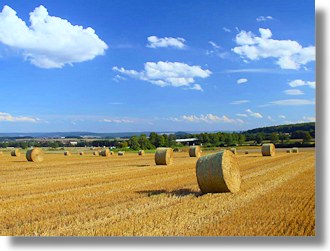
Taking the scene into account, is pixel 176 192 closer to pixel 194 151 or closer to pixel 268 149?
pixel 268 149

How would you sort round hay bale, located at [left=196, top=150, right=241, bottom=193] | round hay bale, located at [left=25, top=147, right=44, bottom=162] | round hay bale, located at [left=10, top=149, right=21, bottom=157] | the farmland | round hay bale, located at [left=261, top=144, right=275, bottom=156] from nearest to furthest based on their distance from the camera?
the farmland, round hay bale, located at [left=196, top=150, right=241, bottom=193], round hay bale, located at [left=261, top=144, right=275, bottom=156], round hay bale, located at [left=25, top=147, right=44, bottom=162], round hay bale, located at [left=10, top=149, right=21, bottom=157]

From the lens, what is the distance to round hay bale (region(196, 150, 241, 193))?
327 inches

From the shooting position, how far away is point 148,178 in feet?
39.9

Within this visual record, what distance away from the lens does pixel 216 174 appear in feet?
27.2

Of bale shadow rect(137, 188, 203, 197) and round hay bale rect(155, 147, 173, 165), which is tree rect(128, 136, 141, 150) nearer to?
round hay bale rect(155, 147, 173, 165)


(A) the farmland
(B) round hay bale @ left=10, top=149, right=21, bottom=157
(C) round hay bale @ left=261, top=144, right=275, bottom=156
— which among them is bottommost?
(A) the farmland

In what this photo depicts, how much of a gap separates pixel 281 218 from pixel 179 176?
6503 mm

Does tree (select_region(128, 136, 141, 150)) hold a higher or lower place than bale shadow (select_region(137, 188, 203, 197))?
higher

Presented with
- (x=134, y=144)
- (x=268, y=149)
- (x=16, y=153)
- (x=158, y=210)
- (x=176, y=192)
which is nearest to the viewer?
(x=158, y=210)

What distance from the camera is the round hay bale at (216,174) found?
8297 millimetres

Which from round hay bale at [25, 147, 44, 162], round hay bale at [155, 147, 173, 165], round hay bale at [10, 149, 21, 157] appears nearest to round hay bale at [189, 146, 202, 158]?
round hay bale at [155, 147, 173, 165]

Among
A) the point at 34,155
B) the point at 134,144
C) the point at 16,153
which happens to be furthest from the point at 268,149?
the point at 134,144

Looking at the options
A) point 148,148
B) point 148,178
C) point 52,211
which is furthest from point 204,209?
point 148,148

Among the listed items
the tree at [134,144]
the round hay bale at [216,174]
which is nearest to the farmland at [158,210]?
the round hay bale at [216,174]
